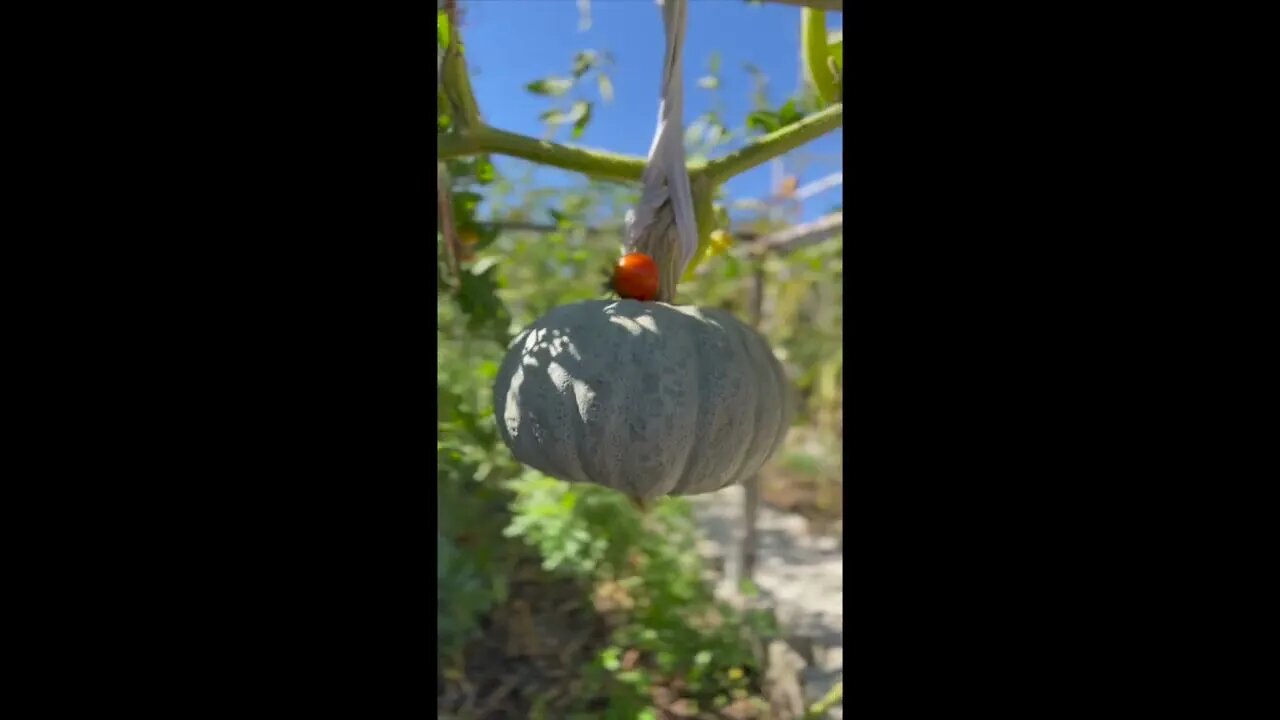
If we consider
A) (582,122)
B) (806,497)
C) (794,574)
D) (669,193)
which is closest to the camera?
(669,193)

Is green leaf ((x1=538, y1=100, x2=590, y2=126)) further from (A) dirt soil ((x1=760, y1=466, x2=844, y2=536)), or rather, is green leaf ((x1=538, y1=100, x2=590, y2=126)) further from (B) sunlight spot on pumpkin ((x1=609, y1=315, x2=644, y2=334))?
(A) dirt soil ((x1=760, y1=466, x2=844, y2=536))

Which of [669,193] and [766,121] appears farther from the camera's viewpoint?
[766,121]

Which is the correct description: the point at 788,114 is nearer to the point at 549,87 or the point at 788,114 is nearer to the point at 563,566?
the point at 549,87

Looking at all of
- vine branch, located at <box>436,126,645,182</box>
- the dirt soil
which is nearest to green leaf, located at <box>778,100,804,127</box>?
vine branch, located at <box>436,126,645,182</box>

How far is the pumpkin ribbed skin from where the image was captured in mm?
1050

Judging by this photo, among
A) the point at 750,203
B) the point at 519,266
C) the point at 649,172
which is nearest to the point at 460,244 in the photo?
the point at 649,172

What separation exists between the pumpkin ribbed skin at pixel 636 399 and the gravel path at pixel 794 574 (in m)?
2.12

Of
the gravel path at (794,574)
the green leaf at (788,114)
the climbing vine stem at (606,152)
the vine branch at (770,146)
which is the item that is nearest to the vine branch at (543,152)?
the climbing vine stem at (606,152)

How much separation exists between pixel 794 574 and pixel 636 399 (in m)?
4.20

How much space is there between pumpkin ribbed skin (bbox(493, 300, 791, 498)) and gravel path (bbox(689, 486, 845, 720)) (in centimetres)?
212

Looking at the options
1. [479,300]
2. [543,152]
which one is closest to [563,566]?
[479,300]

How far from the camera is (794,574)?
491 cm
